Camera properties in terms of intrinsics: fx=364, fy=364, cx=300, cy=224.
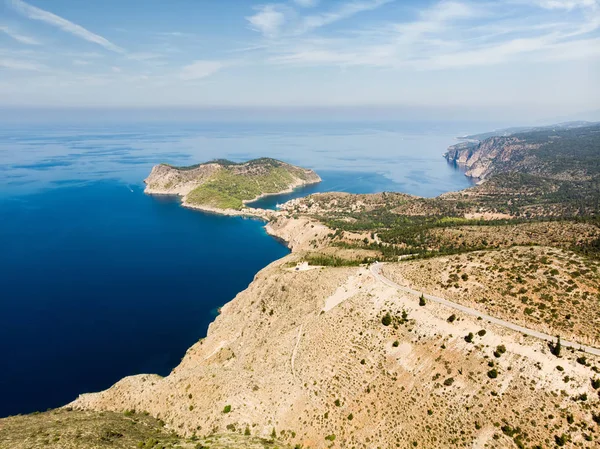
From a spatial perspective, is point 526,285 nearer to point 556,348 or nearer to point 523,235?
point 556,348

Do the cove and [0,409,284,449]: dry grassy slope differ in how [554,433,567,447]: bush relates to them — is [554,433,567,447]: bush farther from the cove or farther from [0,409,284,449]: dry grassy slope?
the cove

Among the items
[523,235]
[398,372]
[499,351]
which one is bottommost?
[398,372]

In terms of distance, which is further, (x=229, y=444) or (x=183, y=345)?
(x=183, y=345)

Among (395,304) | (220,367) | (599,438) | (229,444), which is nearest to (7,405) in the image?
(220,367)

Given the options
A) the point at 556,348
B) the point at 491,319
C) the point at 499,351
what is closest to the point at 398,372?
the point at 499,351

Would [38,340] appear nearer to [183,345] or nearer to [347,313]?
[183,345]

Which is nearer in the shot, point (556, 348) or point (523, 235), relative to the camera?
point (556, 348)

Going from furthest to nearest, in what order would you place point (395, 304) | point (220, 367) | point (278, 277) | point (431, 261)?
1. point (278, 277)
2. point (431, 261)
3. point (220, 367)
4. point (395, 304)
